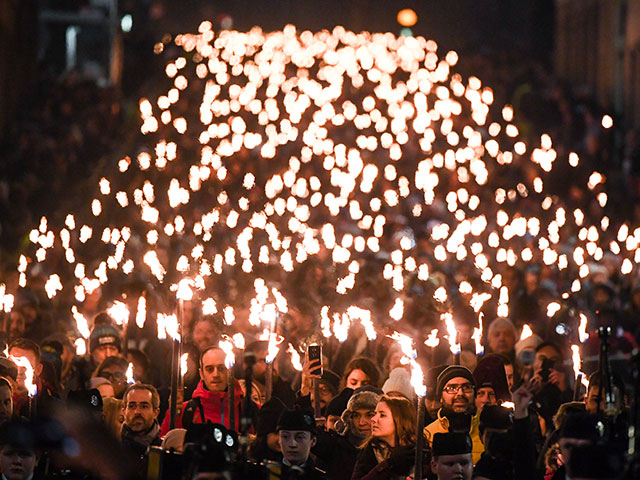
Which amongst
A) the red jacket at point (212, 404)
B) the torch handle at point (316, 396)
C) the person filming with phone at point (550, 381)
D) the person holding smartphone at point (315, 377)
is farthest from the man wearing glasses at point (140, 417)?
the person filming with phone at point (550, 381)

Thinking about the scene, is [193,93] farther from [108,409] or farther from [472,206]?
[108,409]

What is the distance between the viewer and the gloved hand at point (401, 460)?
32.9 ft

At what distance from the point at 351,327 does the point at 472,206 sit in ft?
35.7

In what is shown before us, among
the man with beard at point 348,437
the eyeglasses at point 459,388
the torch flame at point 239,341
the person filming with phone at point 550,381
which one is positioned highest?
the torch flame at point 239,341

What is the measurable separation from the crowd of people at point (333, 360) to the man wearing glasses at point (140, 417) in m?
0.01

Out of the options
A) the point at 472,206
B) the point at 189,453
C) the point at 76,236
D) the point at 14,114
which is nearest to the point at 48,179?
the point at 76,236

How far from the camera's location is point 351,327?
50.3 feet

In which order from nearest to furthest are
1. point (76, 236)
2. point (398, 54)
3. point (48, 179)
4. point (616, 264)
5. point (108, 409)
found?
point (108, 409) → point (616, 264) → point (76, 236) → point (48, 179) → point (398, 54)

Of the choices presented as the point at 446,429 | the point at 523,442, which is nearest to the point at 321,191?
the point at 446,429

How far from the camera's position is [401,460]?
396 inches

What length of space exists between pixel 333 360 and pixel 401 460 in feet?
15.2

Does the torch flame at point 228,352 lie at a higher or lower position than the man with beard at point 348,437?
higher

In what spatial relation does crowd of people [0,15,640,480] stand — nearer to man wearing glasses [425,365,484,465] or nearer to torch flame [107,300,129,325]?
man wearing glasses [425,365,484,465]

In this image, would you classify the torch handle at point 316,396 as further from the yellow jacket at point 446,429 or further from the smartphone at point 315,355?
the yellow jacket at point 446,429
